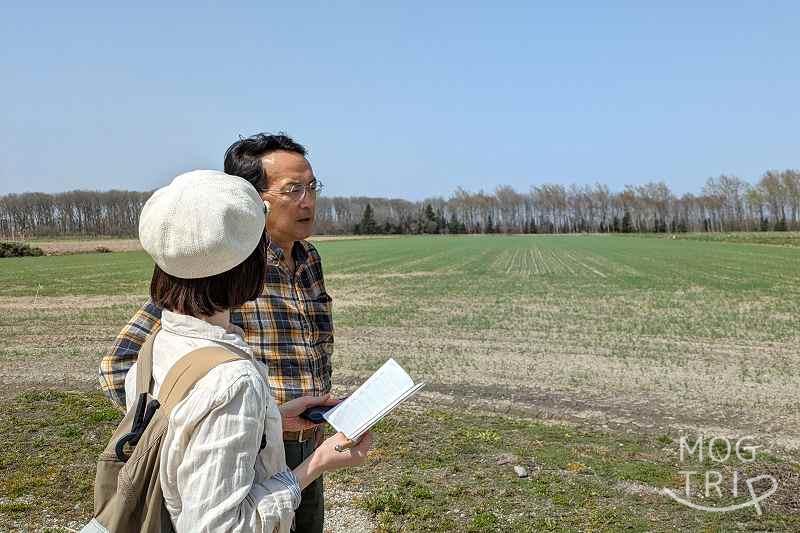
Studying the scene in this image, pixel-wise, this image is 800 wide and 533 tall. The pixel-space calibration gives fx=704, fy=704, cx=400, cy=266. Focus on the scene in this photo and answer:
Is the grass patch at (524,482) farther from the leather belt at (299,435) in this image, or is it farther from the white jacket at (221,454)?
the white jacket at (221,454)

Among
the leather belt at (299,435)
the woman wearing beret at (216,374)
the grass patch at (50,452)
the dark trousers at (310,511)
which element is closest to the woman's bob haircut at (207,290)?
the woman wearing beret at (216,374)

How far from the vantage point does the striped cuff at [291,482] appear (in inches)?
70.7

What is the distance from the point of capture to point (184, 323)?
181 cm

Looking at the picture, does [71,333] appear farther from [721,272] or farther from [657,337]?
[721,272]

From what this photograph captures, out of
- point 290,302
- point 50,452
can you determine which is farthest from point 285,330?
point 50,452

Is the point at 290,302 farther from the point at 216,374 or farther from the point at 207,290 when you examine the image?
the point at 216,374

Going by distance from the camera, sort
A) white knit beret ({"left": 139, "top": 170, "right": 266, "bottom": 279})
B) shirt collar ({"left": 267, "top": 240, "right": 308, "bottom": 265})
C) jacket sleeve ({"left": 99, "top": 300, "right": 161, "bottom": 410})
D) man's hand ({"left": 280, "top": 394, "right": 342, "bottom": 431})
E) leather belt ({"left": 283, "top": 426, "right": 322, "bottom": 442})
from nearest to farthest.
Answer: white knit beret ({"left": 139, "top": 170, "right": 266, "bottom": 279}), jacket sleeve ({"left": 99, "top": 300, "right": 161, "bottom": 410}), man's hand ({"left": 280, "top": 394, "right": 342, "bottom": 431}), leather belt ({"left": 283, "top": 426, "right": 322, "bottom": 442}), shirt collar ({"left": 267, "top": 240, "right": 308, "bottom": 265})

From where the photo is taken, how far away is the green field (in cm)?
521

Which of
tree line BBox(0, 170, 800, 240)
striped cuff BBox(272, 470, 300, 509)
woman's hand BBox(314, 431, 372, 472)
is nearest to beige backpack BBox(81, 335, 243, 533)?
striped cuff BBox(272, 470, 300, 509)

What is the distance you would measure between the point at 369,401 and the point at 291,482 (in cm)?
40

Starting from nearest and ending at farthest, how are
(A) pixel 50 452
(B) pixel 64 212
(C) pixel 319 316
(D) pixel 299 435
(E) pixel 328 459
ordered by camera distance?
(E) pixel 328 459, (D) pixel 299 435, (C) pixel 319 316, (A) pixel 50 452, (B) pixel 64 212

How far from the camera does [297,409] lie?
8.55 ft

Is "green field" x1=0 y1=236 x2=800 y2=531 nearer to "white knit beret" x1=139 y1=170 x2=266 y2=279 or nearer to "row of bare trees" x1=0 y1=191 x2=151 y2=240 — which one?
"white knit beret" x1=139 y1=170 x2=266 y2=279

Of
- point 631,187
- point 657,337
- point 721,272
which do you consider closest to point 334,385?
point 657,337
